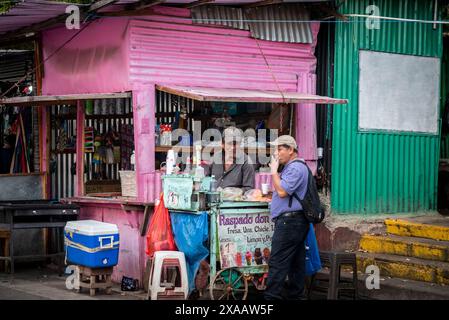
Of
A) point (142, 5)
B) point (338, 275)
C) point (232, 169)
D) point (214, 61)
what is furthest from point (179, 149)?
point (338, 275)

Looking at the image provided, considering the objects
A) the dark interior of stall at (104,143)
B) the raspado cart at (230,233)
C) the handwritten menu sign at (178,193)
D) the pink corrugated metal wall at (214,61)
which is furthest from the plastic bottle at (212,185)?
the dark interior of stall at (104,143)

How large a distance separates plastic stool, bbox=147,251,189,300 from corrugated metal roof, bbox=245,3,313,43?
3.93 m

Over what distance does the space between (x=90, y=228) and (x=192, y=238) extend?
1.45 meters

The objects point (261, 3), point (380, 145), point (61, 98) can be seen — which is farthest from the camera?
point (380, 145)

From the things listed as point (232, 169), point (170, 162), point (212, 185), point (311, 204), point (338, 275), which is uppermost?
point (170, 162)

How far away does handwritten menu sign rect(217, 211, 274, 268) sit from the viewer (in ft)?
35.4

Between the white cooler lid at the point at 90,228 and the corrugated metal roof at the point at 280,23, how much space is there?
367 cm

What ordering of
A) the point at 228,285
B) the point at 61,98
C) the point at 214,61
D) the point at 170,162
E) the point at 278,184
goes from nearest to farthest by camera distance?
the point at 278,184, the point at 228,285, the point at 170,162, the point at 61,98, the point at 214,61

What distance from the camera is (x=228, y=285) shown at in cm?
1071

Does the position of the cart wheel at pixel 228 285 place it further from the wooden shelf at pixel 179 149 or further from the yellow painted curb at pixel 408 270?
the wooden shelf at pixel 179 149

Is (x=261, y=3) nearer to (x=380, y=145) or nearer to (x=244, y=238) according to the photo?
(x=380, y=145)

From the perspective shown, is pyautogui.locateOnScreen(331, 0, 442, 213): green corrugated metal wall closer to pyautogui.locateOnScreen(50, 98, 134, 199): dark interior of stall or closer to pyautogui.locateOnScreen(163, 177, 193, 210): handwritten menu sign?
pyautogui.locateOnScreen(163, 177, 193, 210): handwritten menu sign
